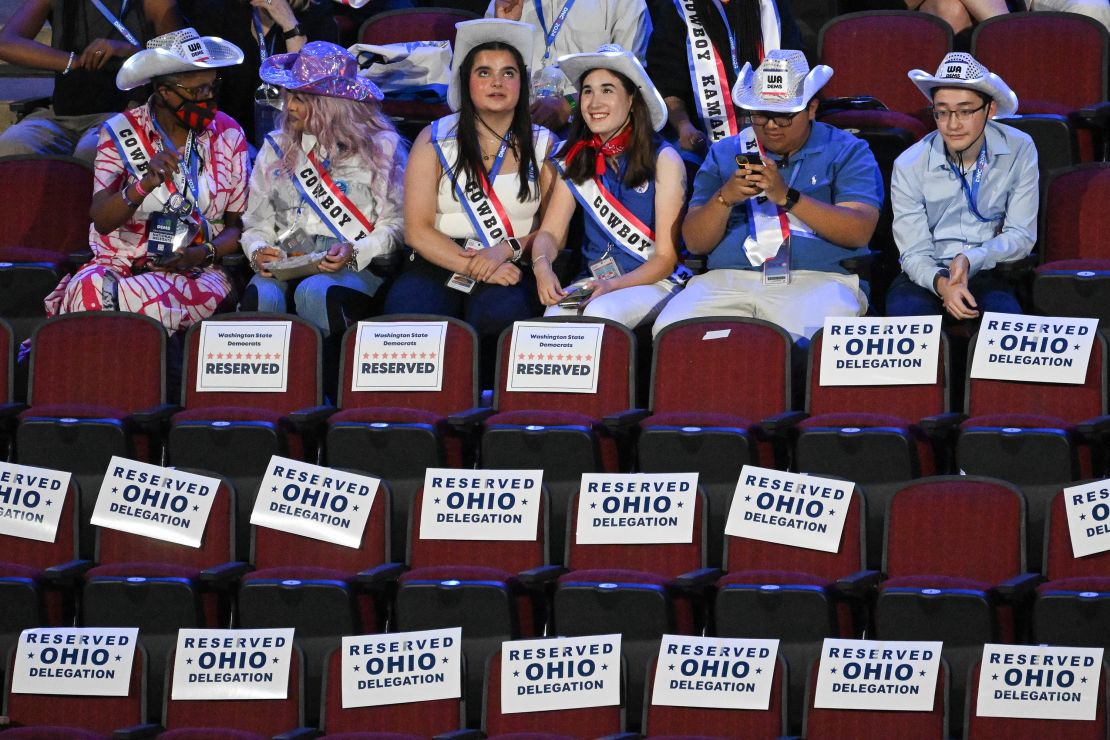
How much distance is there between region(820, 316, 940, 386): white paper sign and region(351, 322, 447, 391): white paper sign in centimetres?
110

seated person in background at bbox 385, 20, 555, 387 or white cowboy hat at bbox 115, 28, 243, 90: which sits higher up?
white cowboy hat at bbox 115, 28, 243, 90

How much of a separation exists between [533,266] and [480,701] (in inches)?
61.5

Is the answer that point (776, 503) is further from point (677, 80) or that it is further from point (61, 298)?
point (61, 298)

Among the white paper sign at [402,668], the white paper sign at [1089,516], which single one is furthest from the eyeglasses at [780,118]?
the white paper sign at [402,668]

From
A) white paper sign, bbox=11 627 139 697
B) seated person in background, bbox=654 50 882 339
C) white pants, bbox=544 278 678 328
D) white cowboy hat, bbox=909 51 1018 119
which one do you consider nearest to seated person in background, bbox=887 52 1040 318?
white cowboy hat, bbox=909 51 1018 119

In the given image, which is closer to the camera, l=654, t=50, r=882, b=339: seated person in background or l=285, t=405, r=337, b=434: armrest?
l=285, t=405, r=337, b=434: armrest

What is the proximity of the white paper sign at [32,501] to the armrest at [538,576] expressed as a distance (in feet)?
4.51

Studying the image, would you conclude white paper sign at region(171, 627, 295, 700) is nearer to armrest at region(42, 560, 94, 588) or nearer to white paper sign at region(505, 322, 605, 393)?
armrest at region(42, 560, 94, 588)

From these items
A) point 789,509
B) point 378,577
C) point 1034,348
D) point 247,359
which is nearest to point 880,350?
point 1034,348

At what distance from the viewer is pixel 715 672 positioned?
4605mm

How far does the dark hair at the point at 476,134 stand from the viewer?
611 centimetres

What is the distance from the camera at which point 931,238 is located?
18.9 ft

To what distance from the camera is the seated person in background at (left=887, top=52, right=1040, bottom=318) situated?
560cm

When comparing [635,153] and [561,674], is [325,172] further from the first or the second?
[561,674]
